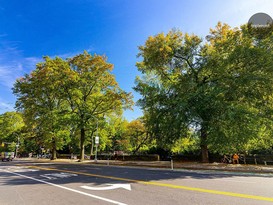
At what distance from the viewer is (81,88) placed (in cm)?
3394

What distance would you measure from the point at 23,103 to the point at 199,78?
29.7 meters

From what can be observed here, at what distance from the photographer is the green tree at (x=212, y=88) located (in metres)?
18.1

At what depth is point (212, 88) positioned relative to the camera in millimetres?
19812

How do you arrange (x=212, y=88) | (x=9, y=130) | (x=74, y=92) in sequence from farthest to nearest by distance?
(x=9, y=130) → (x=74, y=92) → (x=212, y=88)

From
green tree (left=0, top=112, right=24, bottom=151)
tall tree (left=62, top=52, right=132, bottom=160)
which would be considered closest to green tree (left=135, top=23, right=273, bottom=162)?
tall tree (left=62, top=52, right=132, bottom=160)

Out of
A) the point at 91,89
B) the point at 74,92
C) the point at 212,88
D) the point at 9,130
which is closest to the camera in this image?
the point at 212,88

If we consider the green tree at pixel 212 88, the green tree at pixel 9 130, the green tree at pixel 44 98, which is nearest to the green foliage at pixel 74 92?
the green tree at pixel 44 98

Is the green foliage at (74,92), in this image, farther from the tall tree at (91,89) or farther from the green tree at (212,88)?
the green tree at (212,88)

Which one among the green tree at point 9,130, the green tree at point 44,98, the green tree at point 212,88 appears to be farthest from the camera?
the green tree at point 9,130

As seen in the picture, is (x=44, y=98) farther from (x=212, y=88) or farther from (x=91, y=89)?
(x=212, y=88)

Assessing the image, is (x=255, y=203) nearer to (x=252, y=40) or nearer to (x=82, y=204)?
(x=82, y=204)

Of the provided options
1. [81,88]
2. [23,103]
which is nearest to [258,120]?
[81,88]

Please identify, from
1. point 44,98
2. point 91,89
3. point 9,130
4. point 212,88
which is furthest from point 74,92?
point 9,130

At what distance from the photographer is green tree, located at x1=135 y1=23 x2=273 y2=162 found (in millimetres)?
18141
